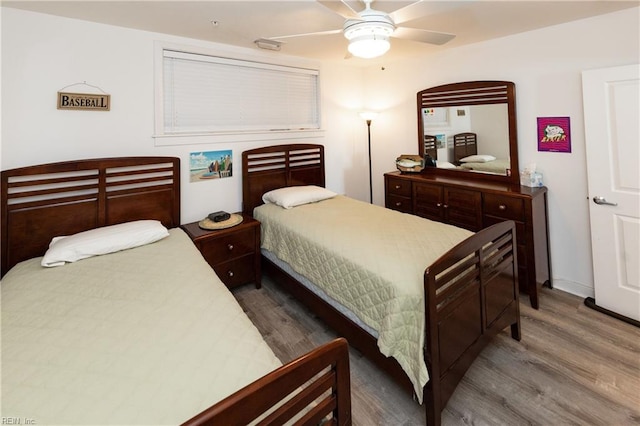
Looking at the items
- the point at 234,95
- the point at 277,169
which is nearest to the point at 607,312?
the point at 277,169

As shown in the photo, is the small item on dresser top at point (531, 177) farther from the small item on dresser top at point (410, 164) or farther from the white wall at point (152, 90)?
the small item on dresser top at point (410, 164)

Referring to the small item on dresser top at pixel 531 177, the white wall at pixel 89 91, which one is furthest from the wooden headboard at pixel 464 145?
the white wall at pixel 89 91

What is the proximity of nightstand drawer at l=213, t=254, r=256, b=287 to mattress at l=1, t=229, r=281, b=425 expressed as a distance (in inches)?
38.1

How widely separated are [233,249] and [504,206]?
250cm

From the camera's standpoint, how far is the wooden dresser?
263cm

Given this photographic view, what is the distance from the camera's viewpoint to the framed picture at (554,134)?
274 cm

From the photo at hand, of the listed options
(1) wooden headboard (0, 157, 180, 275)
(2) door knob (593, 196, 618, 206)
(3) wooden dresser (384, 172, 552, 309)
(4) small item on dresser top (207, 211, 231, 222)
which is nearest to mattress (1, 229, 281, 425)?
(1) wooden headboard (0, 157, 180, 275)

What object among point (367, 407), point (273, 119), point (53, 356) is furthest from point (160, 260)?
point (273, 119)

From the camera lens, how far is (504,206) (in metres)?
2.75

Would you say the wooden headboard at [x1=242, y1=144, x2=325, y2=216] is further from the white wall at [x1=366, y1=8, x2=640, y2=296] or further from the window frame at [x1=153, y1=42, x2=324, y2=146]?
the white wall at [x1=366, y1=8, x2=640, y2=296]

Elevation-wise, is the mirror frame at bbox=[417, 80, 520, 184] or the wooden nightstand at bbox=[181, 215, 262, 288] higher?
the mirror frame at bbox=[417, 80, 520, 184]

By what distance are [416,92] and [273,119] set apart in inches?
72.3

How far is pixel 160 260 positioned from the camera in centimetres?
202

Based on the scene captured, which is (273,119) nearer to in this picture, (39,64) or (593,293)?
(39,64)
